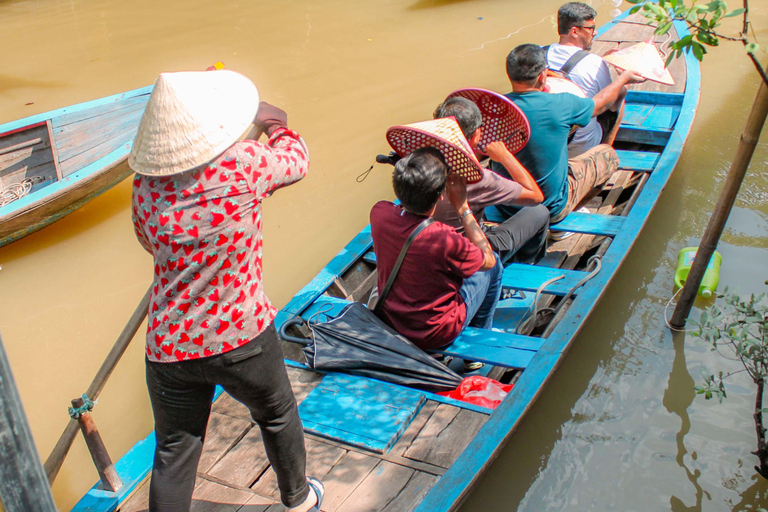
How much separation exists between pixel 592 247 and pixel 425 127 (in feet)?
5.78

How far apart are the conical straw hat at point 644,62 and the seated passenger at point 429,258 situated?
78.3 inches

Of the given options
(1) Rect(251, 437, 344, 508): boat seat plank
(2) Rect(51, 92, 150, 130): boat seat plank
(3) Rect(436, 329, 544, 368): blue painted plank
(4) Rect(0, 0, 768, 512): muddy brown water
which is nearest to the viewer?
(1) Rect(251, 437, 344, 508): boat seat plank

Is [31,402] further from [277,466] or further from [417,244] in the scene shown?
[417,244]

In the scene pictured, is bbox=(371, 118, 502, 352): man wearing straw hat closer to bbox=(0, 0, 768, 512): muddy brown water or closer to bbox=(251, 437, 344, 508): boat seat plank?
bbox=(251, 437, 344, 508): boat seat plank

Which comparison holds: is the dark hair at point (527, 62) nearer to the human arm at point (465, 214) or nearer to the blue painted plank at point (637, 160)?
the human arm at point (465, 214)

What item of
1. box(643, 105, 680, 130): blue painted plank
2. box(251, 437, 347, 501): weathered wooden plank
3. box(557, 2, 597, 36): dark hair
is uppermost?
box(557, 2, 597, 36): dark hair

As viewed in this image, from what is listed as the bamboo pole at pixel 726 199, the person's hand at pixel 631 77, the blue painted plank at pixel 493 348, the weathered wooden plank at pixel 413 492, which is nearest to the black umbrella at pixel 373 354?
the blue painted plank at pixel 493 348

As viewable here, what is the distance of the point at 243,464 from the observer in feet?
8.42

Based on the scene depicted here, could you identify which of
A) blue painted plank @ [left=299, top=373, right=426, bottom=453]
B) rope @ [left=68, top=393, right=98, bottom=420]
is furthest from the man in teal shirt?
rope @ [left=68, top=393, right=98, bottom=420]

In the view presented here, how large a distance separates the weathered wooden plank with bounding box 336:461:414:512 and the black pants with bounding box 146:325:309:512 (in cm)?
32

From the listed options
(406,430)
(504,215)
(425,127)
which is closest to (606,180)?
(504,215)

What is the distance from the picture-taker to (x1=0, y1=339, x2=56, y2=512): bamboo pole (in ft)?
Answer: 2.62

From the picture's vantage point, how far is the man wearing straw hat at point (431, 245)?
256cm

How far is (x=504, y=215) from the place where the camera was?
12.7 ft
